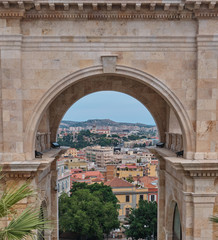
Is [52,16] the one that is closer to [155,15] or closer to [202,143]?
[155,15]

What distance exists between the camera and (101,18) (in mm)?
11164

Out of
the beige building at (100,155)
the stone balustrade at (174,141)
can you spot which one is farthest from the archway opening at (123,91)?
the beige building at (100,155)

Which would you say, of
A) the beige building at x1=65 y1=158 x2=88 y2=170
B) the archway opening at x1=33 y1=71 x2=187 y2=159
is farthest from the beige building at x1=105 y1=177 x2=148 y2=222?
the archway opening at x1=33 y1=71 x2=187 y2=159

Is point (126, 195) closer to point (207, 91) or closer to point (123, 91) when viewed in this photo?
point (123, 91)

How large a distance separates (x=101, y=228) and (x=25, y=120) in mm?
27727

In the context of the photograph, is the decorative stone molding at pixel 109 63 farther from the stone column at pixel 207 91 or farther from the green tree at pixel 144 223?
the green tree at pixel 144 223

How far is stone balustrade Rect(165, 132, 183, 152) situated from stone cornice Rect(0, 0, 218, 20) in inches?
202

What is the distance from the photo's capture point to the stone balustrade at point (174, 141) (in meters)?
13.6

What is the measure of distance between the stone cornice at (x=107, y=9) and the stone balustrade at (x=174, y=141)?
514 cm

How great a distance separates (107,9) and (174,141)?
675 cm

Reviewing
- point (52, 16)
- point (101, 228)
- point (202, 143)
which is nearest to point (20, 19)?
point (52, 16)

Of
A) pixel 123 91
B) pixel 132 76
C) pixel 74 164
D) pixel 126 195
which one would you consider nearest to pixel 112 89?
pixel 123 91

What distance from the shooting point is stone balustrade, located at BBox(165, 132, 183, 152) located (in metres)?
13.6

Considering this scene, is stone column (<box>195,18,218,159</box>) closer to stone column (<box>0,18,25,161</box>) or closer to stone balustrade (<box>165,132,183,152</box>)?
stone balustrade (<box>165,132,183,152</box>)
